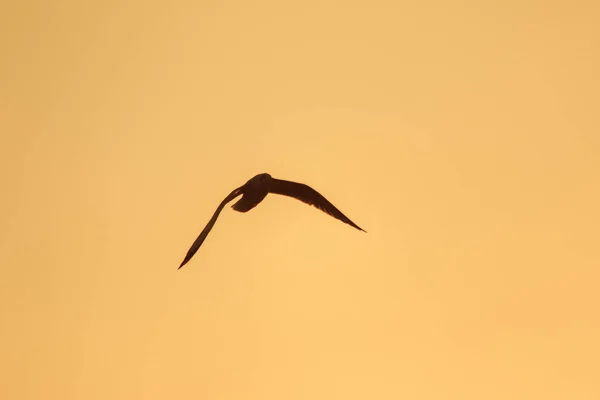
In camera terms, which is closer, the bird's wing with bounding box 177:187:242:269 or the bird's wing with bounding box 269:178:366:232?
the bird's wing with bounding box 177:187:242:269

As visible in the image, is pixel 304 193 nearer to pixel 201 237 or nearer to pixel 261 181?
pixel 261 181

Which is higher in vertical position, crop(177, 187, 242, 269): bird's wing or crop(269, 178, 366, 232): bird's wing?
crop(269, 178, 366, 232): bird's wing

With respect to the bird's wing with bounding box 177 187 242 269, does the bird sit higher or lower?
higher

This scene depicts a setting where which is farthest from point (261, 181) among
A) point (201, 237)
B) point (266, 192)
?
point (201, 237)

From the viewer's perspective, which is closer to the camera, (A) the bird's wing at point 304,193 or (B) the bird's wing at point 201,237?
(B) the bird's wing at point 201,237

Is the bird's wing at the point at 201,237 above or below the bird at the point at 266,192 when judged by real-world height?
below

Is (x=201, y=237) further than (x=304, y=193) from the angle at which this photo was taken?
No

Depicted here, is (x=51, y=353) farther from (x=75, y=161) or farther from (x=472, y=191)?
(x=472, y=191)

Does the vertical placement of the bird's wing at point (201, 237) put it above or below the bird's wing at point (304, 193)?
below
